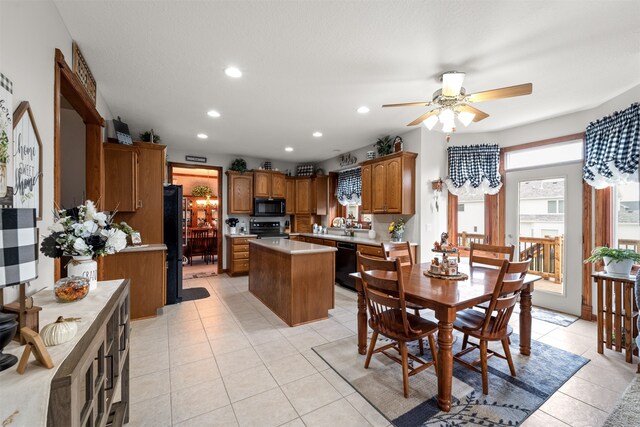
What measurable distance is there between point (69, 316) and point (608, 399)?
3409 millimetres

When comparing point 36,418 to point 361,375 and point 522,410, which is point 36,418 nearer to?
point 361,375

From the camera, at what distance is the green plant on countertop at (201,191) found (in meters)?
8.73

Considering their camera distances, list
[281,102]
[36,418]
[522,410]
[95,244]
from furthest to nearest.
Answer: [281,102] → [522,410] → [95,244] → [36,418]

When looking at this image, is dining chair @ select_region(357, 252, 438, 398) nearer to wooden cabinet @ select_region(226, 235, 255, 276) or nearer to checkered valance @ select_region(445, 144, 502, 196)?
checkered valance @ select_region(445, 144, 502, 196)

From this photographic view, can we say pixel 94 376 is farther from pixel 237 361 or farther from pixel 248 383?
pixel 237 361

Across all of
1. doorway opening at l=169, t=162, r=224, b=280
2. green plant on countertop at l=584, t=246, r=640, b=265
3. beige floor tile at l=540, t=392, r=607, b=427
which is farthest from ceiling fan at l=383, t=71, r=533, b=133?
doorway opening at l=169, t=162, r=224, b=280

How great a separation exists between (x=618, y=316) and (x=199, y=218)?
31.0 feet

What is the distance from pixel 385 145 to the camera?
474 centimetres

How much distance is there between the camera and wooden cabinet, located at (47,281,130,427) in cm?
76

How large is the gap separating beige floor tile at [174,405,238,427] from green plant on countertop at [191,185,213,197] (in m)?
7.82

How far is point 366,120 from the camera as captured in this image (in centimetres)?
396

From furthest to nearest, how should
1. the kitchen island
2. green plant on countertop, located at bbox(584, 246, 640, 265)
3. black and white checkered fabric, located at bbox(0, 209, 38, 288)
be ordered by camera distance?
the kitchen island < green plant on countertop, located at bbox(584, 246, 640, 265) < black and white checkered fabric, located at bbox(0, 209, 38, 288)

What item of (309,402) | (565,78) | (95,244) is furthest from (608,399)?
(95,244)

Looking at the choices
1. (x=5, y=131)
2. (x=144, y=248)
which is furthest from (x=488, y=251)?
(x=144, y=248)
